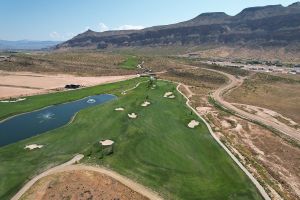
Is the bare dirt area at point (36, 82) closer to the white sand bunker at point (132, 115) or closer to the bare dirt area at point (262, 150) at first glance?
the white sand bunker at point (132, 115)

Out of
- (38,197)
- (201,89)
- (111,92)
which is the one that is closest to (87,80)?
(111,92)

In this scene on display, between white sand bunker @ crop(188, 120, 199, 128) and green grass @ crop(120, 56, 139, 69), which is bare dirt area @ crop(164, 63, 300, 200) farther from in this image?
green grass @ crop(120, 56, 139, 69)

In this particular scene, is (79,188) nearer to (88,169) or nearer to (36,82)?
(88,169)

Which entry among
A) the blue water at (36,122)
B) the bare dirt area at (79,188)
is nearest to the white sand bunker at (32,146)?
the blue water at (36,122)

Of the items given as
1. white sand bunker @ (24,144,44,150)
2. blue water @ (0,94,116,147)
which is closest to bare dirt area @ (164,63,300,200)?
blue water @ (0,94,116,147)

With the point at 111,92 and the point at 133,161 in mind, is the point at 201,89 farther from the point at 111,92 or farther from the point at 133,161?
the point at 133,161

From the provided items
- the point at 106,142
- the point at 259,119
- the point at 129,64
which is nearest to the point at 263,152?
the point at 259,119
